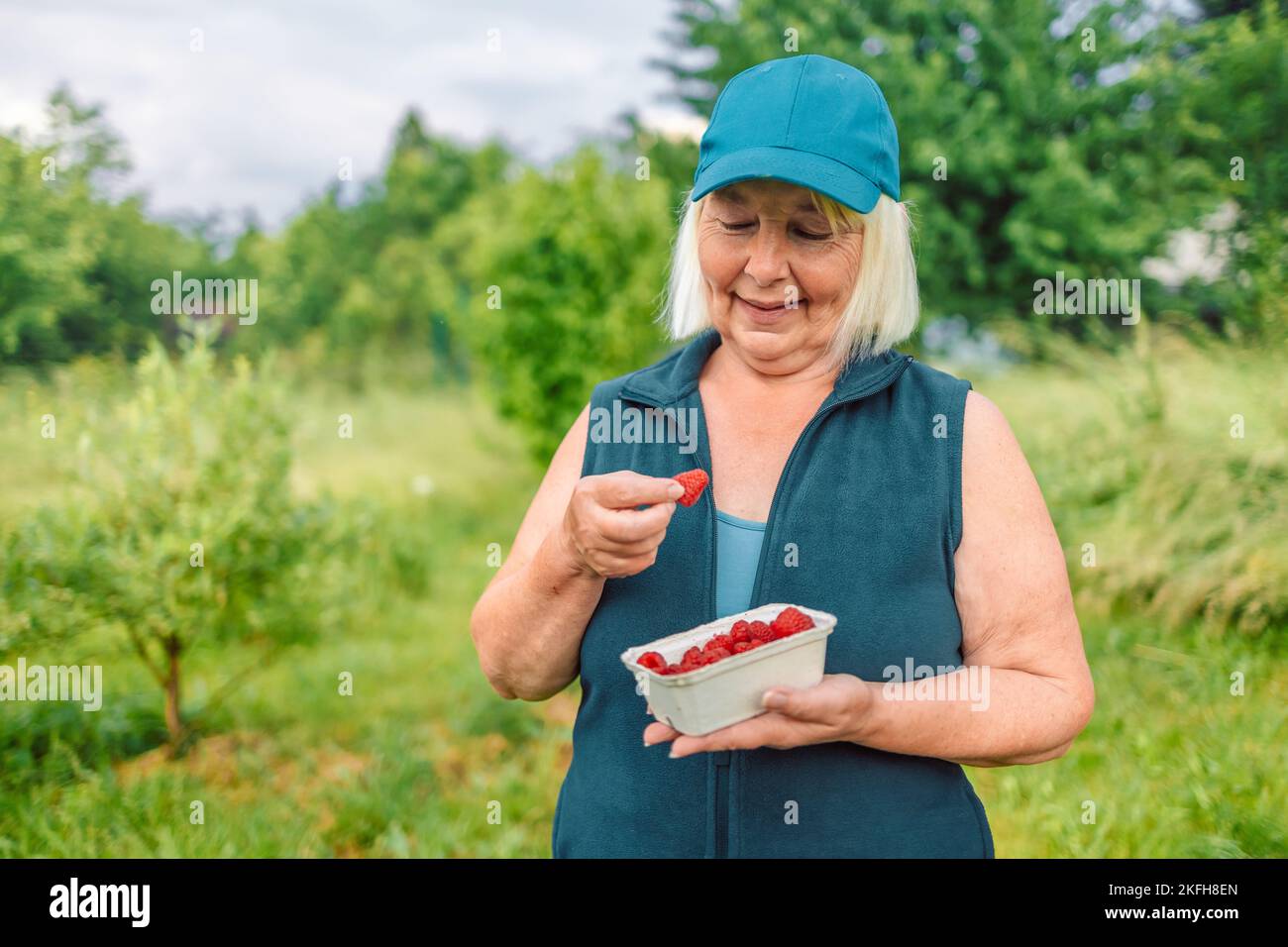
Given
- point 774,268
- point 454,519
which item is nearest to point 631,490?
point 774,268

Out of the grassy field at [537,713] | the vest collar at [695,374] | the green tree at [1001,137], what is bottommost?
the grassy field at [537,713]

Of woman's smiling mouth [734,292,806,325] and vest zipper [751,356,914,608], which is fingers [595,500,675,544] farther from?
woman's smiling mouth [734,292,806,325]

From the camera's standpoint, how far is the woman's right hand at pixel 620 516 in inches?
55.5

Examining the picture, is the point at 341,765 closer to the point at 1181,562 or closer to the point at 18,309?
the point at 18,309

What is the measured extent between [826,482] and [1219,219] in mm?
7008

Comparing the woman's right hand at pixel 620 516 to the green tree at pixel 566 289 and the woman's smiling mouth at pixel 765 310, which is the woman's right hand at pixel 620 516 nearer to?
the woman's smiling mouth at pixel 765 310

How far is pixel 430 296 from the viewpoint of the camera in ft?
55.9

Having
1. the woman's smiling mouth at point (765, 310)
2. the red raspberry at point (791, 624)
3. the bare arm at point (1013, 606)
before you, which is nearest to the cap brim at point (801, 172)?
the woman's smiling mouth at point (765, 310)

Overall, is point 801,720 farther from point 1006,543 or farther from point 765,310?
point 765,310

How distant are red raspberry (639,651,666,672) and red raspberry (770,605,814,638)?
172 millimetres

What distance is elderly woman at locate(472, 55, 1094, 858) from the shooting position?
156cm

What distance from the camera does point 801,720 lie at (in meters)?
1.42

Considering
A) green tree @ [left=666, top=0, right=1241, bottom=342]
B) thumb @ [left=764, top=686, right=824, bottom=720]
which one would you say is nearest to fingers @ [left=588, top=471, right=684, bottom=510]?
thumb @ [left=764, top=686, right=824, bottom=720]
